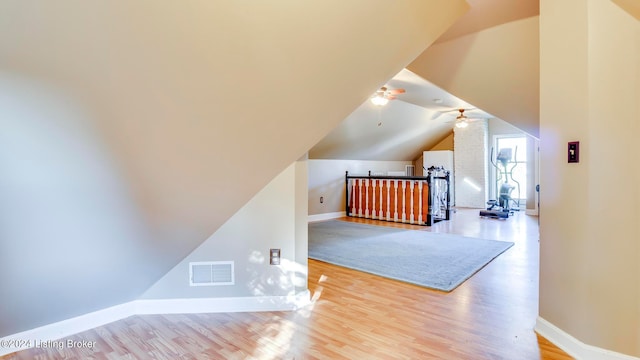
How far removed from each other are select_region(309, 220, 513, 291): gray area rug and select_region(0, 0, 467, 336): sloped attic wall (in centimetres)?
191

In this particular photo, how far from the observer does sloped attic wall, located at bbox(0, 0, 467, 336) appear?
1133mm

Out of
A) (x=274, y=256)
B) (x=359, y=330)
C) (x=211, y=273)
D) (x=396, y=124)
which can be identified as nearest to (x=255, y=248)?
(x=274, y=256)

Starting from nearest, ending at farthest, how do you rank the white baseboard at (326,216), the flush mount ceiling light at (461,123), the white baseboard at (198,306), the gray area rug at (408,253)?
the white baseboard at (198,306) < the gray area rug at (408,253) < the white baseboard at (326,216) < the flush mount ceiling light at (461,123)

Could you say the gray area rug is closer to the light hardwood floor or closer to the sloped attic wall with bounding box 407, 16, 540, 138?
the light hardwood floor

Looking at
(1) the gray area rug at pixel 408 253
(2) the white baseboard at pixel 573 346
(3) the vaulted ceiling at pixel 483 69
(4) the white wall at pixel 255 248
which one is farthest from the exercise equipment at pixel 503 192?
(4) the white wall at pixel 255 248

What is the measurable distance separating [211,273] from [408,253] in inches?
104

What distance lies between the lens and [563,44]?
198 centimetres

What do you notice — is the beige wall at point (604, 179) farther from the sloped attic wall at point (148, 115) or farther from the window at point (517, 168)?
the window at point (517, 168)

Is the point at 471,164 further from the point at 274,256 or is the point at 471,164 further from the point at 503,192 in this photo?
the point at 274,256

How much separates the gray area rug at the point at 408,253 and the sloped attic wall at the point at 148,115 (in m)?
1.91

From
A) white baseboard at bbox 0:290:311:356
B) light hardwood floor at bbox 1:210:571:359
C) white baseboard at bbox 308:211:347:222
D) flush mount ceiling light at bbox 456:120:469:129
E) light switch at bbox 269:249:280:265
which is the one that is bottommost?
light hardwood floor at bbox 1:210:571:359

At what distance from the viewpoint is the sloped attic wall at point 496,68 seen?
2738 millimetres

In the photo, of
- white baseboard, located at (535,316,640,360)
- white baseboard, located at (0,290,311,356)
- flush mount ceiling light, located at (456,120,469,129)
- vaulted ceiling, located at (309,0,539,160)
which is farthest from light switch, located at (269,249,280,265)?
flush mount ceiling light, located at (456,120,469,129)

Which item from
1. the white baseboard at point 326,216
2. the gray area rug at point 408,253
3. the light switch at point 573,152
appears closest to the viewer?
the light switch at point 573,152
